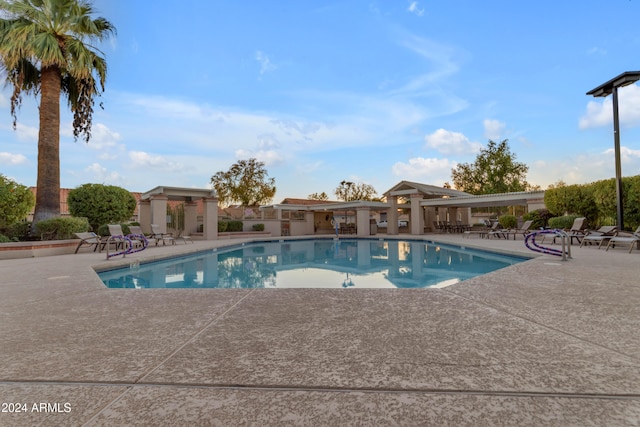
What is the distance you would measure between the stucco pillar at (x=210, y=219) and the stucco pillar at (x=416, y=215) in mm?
14276

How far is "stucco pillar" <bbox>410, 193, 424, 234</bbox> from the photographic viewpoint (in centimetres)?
2442

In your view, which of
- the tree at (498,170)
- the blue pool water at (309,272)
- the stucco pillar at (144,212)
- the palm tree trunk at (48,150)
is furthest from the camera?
the tree at (498,170)

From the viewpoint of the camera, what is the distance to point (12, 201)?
38.0 feet

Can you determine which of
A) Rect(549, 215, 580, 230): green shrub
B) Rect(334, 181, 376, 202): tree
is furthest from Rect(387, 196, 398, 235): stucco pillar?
Rect(334, 181, 376, 202): tree

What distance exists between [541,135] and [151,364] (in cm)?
2164

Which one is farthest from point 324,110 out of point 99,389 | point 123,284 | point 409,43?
point 99,389

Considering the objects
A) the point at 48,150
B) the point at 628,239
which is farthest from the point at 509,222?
the point at 48,150

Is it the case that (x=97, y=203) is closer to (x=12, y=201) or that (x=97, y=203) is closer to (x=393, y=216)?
(x=12, y=201)

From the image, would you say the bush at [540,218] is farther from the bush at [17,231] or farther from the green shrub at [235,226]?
the bush at [17,231]

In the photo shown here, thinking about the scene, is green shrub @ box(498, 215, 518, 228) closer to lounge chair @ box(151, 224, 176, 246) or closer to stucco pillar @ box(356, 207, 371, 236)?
stucco pillar @ box(356, 207, 371, 236)

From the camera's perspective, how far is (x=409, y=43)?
48.1ft

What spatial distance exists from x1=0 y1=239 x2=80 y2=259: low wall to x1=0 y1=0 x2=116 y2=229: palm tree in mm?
1776

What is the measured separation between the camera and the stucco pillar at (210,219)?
20.7 meters

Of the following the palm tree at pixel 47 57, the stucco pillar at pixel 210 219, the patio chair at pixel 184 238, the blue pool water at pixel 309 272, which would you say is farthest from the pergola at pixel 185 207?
the blue pool water at pixel 309 272
